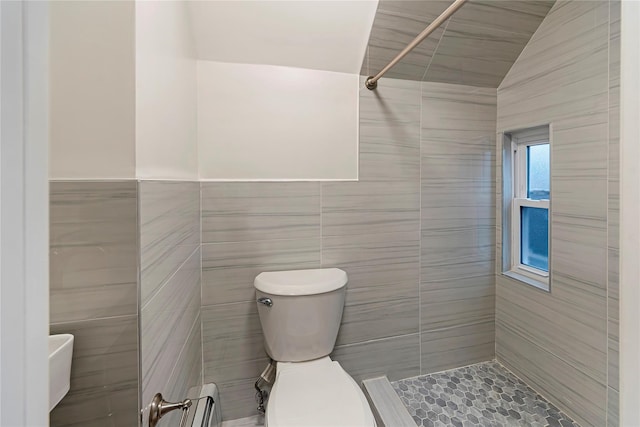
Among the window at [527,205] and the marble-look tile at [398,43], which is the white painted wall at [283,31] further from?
the window at [527,205]

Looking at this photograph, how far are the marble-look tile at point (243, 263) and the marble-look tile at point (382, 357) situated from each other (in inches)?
19.5

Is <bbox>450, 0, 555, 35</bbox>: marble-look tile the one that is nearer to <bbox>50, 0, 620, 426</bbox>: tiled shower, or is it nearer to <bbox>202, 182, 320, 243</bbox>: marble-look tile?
<bbox>50, 0, 620, 426</bbox>: tiled shower

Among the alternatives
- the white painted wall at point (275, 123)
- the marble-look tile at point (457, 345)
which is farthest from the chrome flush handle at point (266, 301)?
the marble-look tile at point (457, 345)

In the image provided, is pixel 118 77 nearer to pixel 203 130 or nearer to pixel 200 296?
pixel 203 130

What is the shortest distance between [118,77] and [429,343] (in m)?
1.72

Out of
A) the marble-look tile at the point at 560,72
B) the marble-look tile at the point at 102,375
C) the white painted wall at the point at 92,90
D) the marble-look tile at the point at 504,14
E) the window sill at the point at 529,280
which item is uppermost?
the marble-look tile at the point at 504,14

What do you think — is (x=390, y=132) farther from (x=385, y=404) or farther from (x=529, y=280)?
(x=385, y=404)

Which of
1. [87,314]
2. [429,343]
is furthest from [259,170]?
[429,343]

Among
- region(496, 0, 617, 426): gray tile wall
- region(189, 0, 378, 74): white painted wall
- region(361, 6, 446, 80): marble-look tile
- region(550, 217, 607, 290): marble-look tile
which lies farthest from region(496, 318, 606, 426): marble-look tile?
region(189, 0, 378, 74): white painted wall

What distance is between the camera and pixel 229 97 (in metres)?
1.32

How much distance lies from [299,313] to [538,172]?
1.41 meters

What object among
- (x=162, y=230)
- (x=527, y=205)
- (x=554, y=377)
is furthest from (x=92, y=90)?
(x=554, y=377)

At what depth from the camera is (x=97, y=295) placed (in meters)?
0.51

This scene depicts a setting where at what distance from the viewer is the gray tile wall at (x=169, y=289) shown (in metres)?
0.65
